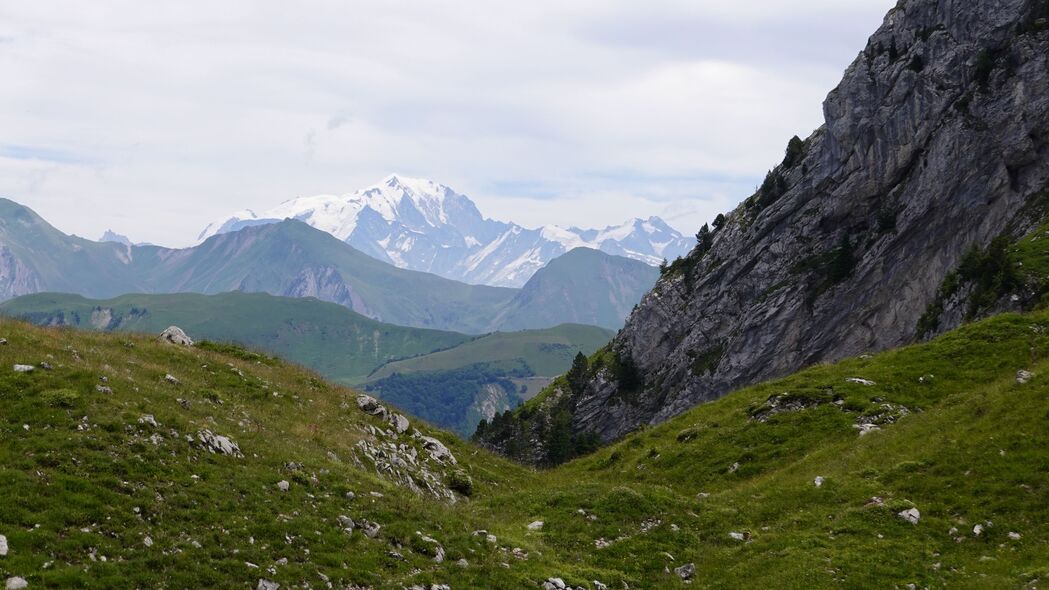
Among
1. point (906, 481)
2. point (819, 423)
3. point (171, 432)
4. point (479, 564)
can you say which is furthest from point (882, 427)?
point (171, 432)

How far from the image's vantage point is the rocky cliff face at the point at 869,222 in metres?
114

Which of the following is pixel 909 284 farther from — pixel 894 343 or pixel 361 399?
pixel 361 399

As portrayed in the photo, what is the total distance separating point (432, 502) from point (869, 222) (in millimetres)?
126568

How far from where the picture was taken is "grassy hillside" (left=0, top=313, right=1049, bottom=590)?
70.5 ft

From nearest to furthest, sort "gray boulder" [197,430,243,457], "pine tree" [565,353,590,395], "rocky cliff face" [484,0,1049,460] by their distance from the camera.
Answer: "gray boulder" [197,430,243,457] → "rocky cliff face" [484,0,1049,460] → "pine tree" [565,353,590,395]

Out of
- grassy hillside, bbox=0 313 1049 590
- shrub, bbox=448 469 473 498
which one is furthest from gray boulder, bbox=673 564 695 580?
shrub, bbox=448 469 473 498

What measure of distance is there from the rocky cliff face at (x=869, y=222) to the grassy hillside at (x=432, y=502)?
60548mm

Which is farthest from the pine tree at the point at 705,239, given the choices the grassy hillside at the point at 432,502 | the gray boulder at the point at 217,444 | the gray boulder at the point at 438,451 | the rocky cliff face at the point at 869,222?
the gray boulder at the point at 217,444

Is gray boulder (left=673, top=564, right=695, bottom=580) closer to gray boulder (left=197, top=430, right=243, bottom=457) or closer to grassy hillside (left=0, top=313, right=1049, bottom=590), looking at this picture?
grassy hillside (left=0, top=313, right=1049, bottom=590)

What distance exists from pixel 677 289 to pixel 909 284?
2216 inches

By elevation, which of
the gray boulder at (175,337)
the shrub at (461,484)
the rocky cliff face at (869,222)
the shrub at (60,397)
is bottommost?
the shrub at (461,484)

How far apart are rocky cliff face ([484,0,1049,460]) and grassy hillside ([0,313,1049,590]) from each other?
60.5 metres

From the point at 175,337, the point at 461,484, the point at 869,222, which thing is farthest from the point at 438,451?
the point at 869,222

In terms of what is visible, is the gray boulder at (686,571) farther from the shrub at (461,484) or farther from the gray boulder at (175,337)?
the gray boulder at (175,337)
